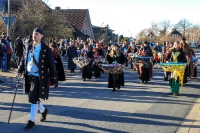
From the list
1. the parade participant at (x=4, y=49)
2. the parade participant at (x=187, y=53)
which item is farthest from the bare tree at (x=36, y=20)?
the parade participant at (x=187, y=53)

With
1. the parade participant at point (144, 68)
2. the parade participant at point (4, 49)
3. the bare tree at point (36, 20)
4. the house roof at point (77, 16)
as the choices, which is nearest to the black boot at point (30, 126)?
the parade participant at point (144, 68)

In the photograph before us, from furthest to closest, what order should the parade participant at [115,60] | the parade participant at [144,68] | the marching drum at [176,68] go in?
the parade participant at [144,68], the parade participant at [115,60], the marching drum at [176,68]

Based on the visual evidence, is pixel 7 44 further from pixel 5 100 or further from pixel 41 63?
pixel 41 63

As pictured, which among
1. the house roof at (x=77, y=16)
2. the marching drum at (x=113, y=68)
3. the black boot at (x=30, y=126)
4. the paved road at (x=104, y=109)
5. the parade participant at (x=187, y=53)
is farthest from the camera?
the house roof at (x=77, y=16)

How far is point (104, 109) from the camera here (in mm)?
9156

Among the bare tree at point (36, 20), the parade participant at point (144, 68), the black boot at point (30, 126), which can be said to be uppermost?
the bare tree at point (36, 20)

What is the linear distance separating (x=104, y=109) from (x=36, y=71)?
277 centimetres

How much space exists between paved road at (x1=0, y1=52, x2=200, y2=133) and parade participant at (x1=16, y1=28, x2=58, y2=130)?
64 centimetres

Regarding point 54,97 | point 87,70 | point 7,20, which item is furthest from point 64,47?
point 54,97

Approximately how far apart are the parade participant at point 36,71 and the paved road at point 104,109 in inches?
25.2

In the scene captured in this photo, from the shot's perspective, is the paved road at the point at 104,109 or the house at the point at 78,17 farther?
the house at the point at 78,17

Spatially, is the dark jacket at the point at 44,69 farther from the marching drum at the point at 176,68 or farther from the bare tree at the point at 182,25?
the bare tree at the point at 182,25

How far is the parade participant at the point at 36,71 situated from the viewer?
23.0ft

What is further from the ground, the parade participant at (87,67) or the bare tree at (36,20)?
the bare tree at (36,20)
